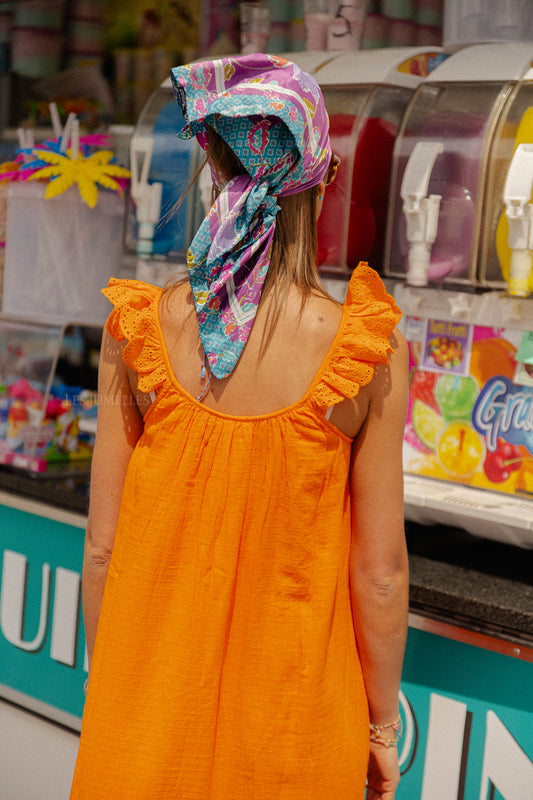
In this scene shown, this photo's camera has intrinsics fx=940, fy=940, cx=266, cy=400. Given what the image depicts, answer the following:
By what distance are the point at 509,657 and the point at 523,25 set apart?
5.30ft

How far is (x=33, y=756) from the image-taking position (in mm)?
2771

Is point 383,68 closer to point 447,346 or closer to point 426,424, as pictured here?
point 447,346

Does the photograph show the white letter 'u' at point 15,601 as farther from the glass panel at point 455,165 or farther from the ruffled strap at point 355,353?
the ruffled strap at point 355,353

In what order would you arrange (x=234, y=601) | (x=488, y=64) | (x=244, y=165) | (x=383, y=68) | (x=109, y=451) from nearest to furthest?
1. (x=244, y=165)
2. (x=234, y=601)
3. (x=109, y=451)
4. (x=488, y=64)
5. (x=383, y=68)

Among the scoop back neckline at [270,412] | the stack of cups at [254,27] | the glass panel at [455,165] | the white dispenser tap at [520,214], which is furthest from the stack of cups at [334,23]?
the scoop back neckline at [270,412]

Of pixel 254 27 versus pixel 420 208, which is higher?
pixel 254 27

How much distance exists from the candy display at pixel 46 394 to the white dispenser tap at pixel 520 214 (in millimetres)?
1413

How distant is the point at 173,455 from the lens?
1.37 metres

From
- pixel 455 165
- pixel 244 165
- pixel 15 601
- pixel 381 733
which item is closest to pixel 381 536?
pixel 381 733

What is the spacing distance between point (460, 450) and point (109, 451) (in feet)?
3.34

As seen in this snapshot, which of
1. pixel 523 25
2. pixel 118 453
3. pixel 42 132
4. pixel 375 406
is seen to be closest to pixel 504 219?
pixel 523 25

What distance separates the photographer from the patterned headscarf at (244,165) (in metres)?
1.26

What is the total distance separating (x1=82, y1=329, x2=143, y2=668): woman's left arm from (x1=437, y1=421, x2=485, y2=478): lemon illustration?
0.97 metres

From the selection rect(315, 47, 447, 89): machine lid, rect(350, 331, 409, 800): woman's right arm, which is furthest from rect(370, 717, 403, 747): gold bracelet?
rect(315, 47, 447, 89): machine lid
